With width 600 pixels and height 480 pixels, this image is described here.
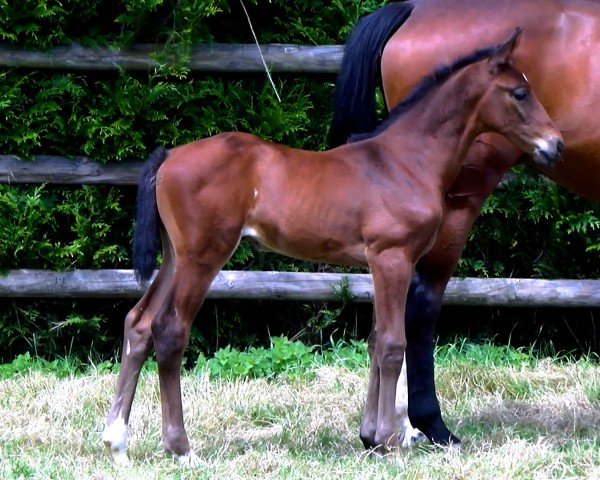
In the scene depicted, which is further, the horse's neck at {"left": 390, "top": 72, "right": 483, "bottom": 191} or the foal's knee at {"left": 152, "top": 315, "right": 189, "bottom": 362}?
the horse's neck at {"left": 390, "top": 72, "right": 483, "bottom": 191}

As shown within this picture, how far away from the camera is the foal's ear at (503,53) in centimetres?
371

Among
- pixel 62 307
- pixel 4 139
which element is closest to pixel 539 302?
pixel 62 307

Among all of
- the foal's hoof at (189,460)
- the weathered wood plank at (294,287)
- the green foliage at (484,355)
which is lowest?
the green foliage at (484,355)

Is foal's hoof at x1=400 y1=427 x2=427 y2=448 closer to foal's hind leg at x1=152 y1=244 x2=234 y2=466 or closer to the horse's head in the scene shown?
foal's hind leg at x1=152 y1=244 x2=234 y2=466

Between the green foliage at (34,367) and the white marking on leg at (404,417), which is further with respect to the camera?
the green foliage at (34,367)

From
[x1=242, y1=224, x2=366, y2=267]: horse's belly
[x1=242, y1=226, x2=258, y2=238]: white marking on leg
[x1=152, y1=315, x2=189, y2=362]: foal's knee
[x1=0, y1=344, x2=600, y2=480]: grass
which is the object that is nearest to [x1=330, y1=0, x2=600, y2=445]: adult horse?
[x1=0, y1=344, x2=600, y2=480]: grass

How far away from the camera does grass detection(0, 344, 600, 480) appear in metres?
3.55

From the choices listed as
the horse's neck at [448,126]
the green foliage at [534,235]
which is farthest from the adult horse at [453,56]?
the green foliage at [534,235]

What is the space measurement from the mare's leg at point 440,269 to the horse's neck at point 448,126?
23 centimetres

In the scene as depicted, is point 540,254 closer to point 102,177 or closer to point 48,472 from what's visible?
point 102,177

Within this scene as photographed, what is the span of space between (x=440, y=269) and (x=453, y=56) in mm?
902

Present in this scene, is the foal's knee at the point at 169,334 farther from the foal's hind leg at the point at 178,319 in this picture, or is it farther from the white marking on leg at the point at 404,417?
the white marking on leg at the point at 404,417

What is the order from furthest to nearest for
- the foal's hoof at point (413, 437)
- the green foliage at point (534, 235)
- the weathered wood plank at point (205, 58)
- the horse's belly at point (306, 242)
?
the green foliage at point (534, 235)
the weathered wood plank at point (205, 58)
the foal's hoof at point (413, 437)
the horse's belly at point (306, 242)

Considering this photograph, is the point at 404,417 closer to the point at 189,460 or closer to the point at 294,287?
the point at 189,460
